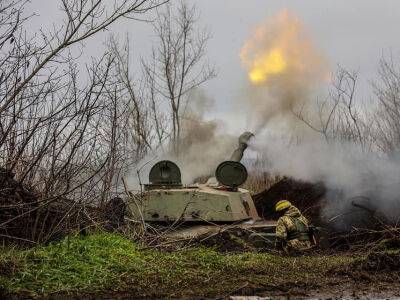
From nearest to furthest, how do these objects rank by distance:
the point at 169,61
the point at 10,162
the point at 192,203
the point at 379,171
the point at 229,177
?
1. the point at 10,162
2. the point at 192,203
3. the point at 229,177
4. the point at 379,171
5. the point at 169,61

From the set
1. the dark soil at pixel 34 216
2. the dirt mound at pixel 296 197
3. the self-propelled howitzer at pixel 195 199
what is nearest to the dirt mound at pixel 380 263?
the dark soil at pixel 34 216

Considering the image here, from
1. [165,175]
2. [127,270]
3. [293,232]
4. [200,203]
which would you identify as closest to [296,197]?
[165,175]

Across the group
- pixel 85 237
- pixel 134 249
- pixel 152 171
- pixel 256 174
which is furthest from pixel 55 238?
pixel 256 174

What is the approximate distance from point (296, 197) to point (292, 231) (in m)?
6.12

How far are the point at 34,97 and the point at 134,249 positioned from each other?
2669 millimetres

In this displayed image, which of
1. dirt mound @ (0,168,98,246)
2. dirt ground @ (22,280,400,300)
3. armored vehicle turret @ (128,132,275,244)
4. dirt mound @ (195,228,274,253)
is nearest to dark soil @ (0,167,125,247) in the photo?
dirt mound @ (0,168,98,246)

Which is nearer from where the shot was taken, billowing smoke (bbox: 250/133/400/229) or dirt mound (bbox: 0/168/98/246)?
dirt mound (bbox: 0/168/98/246)

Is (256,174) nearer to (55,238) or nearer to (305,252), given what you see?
(305,252)

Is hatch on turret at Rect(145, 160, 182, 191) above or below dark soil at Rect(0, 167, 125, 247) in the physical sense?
above

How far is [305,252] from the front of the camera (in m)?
12.7

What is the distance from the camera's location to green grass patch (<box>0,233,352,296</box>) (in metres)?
6.94

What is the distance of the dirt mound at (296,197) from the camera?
58.7 feet

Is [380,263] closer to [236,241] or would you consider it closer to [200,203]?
[236,241]

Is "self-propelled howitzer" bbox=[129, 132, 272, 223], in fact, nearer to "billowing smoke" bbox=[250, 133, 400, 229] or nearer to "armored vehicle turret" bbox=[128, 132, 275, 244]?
"armored vehicle turret" bbox=[128, 132, 275, 244]
